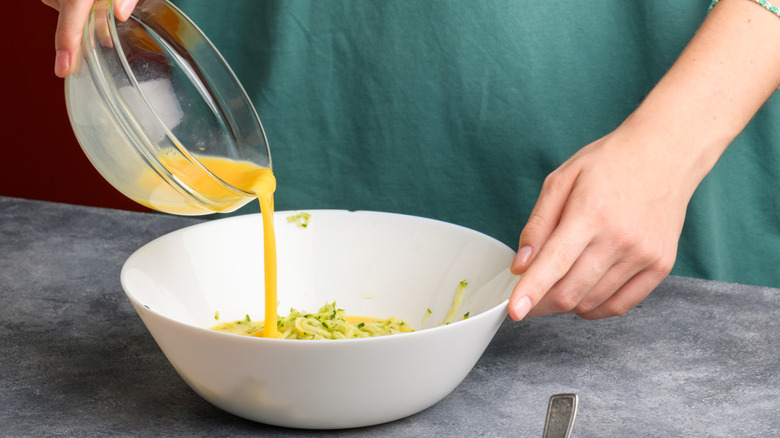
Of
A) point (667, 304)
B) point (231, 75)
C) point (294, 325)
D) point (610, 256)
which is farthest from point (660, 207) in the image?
point (231, 75)

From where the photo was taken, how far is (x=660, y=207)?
3.94 ft

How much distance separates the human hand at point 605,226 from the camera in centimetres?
111

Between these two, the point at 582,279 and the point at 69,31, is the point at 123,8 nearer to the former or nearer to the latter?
the point at 69,31

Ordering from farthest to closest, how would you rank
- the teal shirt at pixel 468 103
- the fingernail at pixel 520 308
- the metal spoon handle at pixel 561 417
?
the teal shirt at pixel 468 103
the fingernail at pixel 520 308
the metal spoon handle at pixel 561 417

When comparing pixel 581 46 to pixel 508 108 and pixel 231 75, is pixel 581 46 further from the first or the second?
pixel 231 75

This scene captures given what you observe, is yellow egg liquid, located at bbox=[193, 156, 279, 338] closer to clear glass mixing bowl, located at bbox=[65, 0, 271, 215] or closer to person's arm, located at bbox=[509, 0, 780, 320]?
clear glass mixing bowl, located at bbox=[65, 0, 271, 215]

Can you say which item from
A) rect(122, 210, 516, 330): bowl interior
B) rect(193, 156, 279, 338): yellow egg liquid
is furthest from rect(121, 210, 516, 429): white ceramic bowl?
rect(193, 156, 279, 338): yellow egg liquid

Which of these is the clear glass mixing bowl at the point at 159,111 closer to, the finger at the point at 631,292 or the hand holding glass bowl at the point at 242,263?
the hand holding glass bowl at the point at 242,263

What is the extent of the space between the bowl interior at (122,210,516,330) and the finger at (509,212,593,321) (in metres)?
0.17

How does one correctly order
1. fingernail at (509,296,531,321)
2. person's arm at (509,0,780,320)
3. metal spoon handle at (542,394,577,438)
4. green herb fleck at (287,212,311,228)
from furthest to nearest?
green herb fleck at (287,212,311,228) < person's arm at (509,0,780,320) < fingernail at (509,296,531,321) < metal spoon handle at (542,394,577,438)

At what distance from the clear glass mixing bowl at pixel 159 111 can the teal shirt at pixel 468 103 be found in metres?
0.47

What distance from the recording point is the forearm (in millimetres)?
1236

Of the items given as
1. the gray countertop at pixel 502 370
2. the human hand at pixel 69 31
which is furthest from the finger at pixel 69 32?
the gray countertop at pixel 502 370

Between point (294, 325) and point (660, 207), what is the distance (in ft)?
1.84
